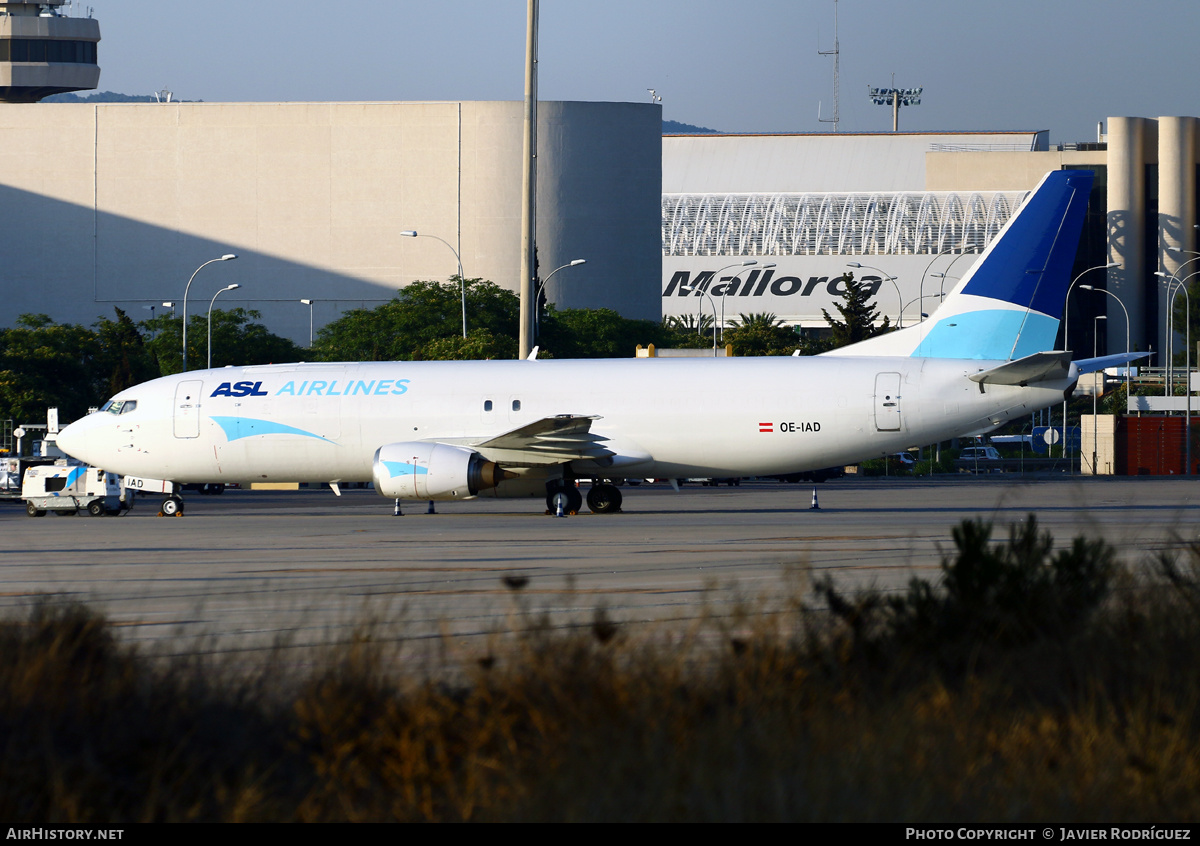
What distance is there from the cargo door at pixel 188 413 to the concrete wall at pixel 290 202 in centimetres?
7881

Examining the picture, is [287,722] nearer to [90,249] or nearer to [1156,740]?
[1156,740]

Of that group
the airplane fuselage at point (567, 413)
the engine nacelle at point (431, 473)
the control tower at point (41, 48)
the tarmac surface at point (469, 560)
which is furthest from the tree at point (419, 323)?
the control tower at point (41, 48)

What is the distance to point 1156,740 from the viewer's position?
6.15 metres

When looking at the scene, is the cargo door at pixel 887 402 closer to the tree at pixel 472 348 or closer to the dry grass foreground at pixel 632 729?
the dry grass foreground at pixel 632 729

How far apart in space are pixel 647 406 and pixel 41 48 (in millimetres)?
126991

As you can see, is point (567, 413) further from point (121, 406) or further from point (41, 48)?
point (41, 48)

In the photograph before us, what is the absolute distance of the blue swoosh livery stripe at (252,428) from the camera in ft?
95.3

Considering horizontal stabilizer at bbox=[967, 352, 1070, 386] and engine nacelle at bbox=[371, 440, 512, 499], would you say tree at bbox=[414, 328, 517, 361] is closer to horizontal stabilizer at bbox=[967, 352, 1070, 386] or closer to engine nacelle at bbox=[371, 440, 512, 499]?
engine nacelle at bbox=[371, 440, 512, 499]

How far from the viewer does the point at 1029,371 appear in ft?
84.4

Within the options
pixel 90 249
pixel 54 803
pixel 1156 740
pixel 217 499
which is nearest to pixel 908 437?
pixel 1156 740

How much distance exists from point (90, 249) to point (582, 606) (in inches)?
4247

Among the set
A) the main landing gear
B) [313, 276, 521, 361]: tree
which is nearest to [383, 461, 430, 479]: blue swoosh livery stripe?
the main landing gear

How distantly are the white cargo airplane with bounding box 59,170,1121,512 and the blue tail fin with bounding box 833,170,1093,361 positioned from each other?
3 centimetres

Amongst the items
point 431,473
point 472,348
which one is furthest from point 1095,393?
point 431,473
